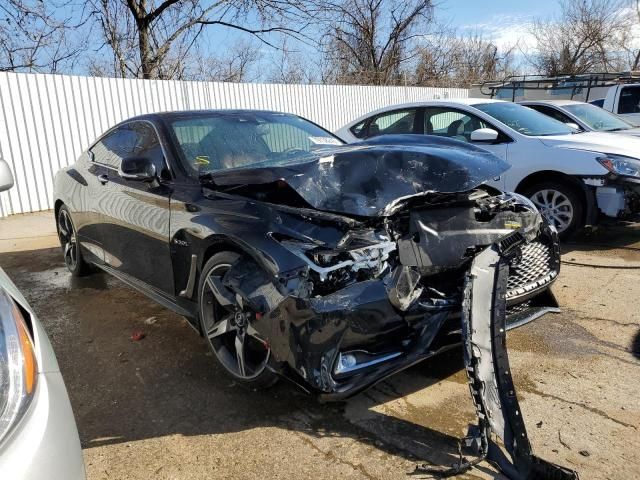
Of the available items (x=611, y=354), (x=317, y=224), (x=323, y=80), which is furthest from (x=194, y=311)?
(x=323, y=80)

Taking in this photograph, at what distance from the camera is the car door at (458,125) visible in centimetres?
591

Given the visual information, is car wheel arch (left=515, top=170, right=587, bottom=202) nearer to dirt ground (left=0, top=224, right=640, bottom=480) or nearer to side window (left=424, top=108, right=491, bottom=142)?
side window (left=424, top=108, right=491, bottom=142)

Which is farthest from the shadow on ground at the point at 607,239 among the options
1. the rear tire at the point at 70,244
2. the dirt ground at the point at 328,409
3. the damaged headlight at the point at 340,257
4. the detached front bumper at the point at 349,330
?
the rear tire at the point at 70,244

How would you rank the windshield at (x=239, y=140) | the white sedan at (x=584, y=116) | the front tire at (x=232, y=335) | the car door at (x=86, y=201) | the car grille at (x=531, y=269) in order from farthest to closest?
the white sedan at (x=584, y=116) → the car door at (x=86, y=201) → the windshield at (x=239, y=140) → the car grille at (x=531, y=269) → the front tire at (x=232, y=335)

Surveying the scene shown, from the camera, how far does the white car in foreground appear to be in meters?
5.15

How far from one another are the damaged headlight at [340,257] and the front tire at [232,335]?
0.41 meters

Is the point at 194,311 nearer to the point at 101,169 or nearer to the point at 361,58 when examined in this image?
the point at 101,169

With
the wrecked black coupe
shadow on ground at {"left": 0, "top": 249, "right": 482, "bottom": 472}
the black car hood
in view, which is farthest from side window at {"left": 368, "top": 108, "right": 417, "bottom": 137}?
shadow on ground at {"left": 0, "top": 249, "right": 482, "bottom": 472}

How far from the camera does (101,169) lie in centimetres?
441

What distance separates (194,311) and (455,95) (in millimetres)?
19521

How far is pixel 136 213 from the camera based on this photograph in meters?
3.71

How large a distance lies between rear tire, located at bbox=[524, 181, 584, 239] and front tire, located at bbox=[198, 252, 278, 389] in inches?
152

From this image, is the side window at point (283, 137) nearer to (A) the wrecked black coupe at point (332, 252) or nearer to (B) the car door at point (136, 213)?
(A) the wrecked black coupe at point (332, 252)

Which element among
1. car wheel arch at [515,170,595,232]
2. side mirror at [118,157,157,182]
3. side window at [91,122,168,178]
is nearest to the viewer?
side mirror at [118,157,157,182]
